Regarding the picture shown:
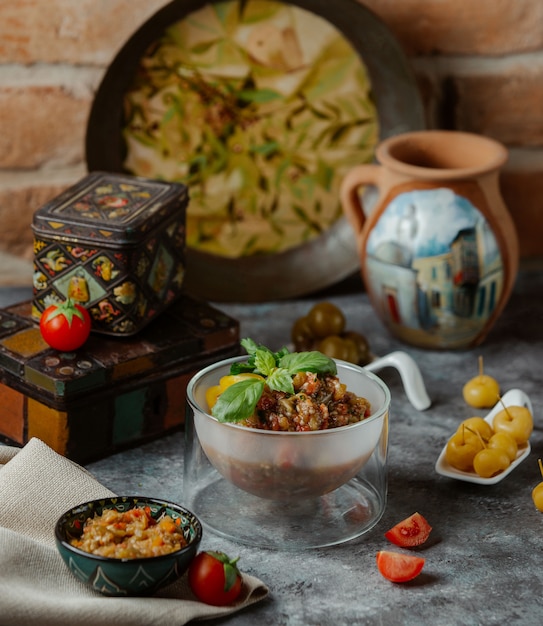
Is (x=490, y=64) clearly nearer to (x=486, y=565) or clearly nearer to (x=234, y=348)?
(x=234, y=348)

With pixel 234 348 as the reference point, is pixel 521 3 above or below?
above

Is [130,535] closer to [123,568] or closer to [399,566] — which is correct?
[123,568]

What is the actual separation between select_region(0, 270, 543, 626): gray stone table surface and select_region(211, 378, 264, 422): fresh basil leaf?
0.42 feet

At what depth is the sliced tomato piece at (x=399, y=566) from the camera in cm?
91

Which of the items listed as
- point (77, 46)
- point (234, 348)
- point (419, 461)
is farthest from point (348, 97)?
point (419, 461)

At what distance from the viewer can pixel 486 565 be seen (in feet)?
3.12

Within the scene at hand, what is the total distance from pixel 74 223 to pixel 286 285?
1.59 ft

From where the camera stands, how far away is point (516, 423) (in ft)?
3.70

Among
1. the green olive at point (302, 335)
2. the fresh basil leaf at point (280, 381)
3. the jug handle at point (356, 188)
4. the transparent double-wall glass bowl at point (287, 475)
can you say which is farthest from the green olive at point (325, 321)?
Result: the fresh basil leaf at point (280, 381)

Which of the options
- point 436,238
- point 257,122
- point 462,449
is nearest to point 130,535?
point 462,449

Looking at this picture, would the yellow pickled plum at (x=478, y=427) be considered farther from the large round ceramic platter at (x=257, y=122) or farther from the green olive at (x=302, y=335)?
the large round ceramic platter at (x=257, y=122)

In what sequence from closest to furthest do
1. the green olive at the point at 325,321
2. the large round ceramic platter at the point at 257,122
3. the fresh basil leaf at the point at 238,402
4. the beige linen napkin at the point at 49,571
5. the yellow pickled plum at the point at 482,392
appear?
the beige linen napkin at the point at 49,571
the fresh basil leaf at the point at 238,402
the yellow pickled plum at the point at 482,392
the green olive at the point at 325,321
the large round ceramic platter at the point at 257,122

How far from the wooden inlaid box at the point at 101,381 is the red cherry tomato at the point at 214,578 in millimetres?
274

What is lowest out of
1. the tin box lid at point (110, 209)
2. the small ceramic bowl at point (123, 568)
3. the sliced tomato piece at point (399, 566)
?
the sliced tomato piece at point (399, 566)
